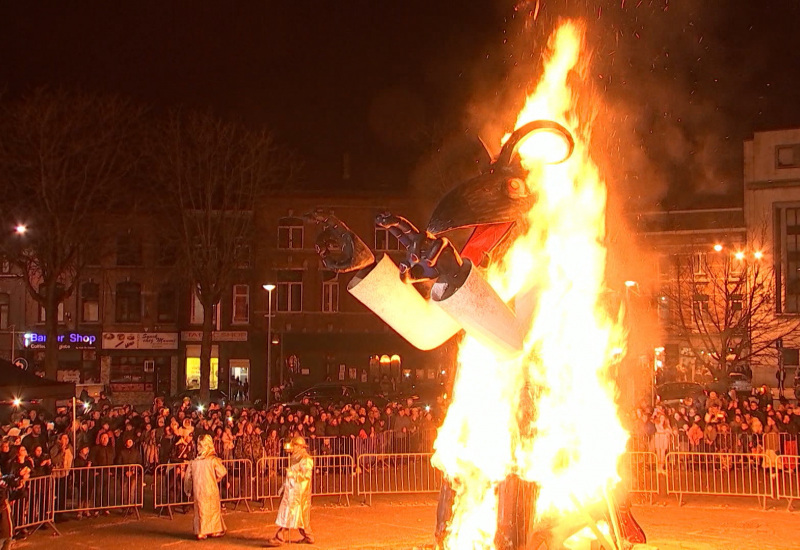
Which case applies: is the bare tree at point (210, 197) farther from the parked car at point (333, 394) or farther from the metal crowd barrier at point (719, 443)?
the metal crowd barrier at point (719, 443)

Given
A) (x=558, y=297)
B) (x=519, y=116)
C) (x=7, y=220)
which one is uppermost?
(x=7, y=220)

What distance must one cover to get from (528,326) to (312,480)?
9.87 metres

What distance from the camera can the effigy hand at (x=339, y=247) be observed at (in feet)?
24.2

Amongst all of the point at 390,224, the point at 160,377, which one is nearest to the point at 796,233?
the point at 160,377

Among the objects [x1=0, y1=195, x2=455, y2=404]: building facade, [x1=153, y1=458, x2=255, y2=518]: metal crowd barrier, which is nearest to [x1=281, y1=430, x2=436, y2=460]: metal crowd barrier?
[x1=153, y1=458, x2=255, y2=518]: metal crowd barrier

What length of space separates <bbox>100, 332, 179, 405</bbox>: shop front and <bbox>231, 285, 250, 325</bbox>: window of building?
3418 mm

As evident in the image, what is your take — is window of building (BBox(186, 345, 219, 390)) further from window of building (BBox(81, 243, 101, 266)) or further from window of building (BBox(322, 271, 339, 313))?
window of building (BBox(81, 243, 101, 266))

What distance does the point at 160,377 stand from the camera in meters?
48.4

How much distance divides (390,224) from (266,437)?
42.5 ft

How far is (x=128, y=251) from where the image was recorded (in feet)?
150

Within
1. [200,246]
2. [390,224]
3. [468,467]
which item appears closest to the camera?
[390,224]

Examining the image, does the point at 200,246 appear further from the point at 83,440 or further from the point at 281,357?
the point at 83,440

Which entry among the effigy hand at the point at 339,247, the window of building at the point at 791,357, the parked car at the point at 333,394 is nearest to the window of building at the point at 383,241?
the parked car at the point at 333,394

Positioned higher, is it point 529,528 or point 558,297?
point 558,297
